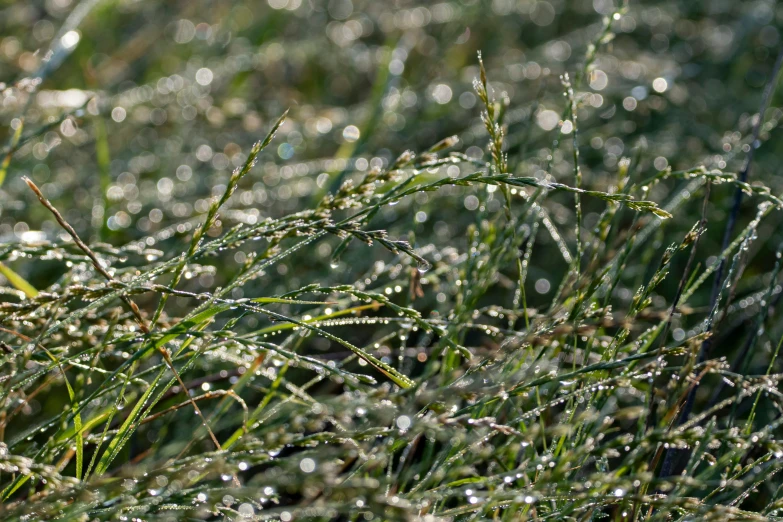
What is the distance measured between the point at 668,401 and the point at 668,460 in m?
0.36

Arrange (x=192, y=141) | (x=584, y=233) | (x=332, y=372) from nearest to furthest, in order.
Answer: (x=332, y=372) < (x=584, y=233) < (x=192, y=141)

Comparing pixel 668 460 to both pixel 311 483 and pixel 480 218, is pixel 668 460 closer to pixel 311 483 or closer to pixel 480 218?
pixel 480 218

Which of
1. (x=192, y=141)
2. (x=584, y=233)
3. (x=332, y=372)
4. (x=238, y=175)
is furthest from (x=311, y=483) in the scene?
(x=192, y=141)

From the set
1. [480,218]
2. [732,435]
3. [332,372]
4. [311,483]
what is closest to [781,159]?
[480,218]

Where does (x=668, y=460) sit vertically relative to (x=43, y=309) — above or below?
below

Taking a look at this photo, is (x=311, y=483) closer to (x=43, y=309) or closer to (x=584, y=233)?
(x=43, y=309)

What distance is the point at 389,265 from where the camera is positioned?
4.84ft

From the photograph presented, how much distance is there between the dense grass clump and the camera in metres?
1.02

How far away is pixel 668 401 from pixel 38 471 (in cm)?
82

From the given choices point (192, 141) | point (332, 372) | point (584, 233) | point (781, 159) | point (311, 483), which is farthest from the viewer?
point (192, 141)

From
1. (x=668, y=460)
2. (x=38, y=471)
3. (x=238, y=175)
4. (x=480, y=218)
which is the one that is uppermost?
(x=238, y=175)

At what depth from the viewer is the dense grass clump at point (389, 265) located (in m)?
1.02

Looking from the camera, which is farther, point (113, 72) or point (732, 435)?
point (113, 72)

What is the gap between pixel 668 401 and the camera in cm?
97
